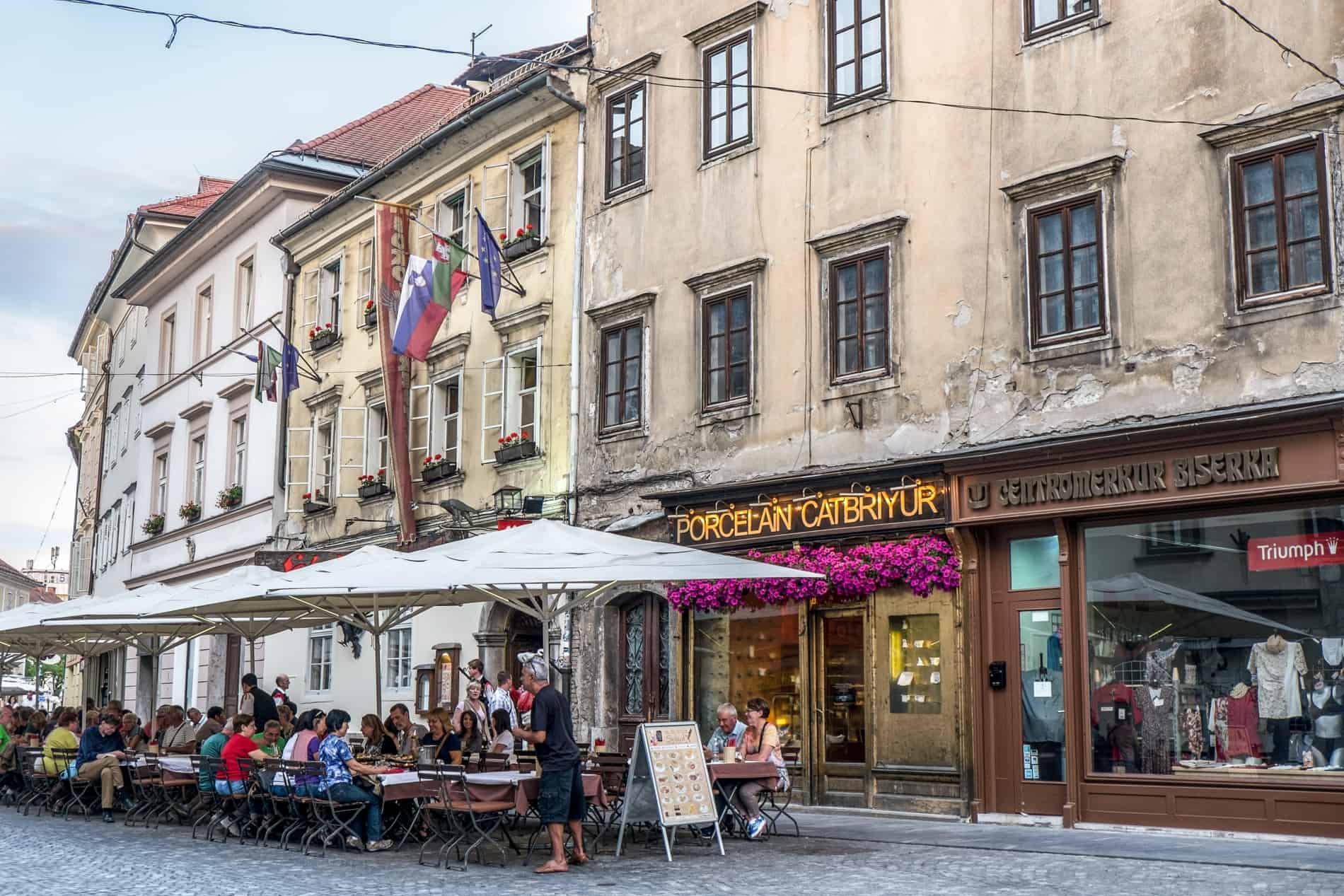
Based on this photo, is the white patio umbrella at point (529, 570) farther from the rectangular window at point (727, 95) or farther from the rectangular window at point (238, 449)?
the rectangular window at point (238, 449)

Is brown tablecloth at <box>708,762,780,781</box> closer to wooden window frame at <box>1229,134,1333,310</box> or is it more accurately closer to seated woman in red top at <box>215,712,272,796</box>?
seated woman in red top at <box>215,712,272,796</box>

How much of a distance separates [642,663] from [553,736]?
8.26 m

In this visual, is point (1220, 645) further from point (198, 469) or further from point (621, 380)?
point (198, 469)

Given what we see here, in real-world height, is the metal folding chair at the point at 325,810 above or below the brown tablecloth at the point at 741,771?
below

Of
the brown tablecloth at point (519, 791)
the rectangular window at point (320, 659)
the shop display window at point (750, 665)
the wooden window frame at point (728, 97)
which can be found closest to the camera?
the brown tablecloth at point (519, 791)

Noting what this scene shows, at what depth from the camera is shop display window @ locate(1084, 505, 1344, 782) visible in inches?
525

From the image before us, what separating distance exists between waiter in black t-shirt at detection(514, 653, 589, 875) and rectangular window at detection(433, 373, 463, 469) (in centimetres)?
1253

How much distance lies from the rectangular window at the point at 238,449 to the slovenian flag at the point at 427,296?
11428 millimetres

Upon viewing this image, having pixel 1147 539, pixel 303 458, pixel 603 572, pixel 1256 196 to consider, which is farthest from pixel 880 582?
pixel 303 458

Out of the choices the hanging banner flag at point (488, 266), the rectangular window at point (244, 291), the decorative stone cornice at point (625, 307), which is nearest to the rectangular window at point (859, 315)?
the decorative stone cornice at point (625, 307)

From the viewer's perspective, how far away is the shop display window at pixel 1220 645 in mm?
13344

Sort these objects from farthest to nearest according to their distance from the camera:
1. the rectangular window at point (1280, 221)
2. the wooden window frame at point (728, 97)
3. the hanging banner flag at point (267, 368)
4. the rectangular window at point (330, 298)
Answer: the rectangular window at point (330, 298)
the hanging banner flag at point (267, 368)
the wooden window frame at point (728, 97)
the rectangular window at point (1280, 221)

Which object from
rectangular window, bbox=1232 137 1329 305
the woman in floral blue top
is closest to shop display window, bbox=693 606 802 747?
the woman in floral blue top

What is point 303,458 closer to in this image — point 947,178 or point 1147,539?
point 947,178
